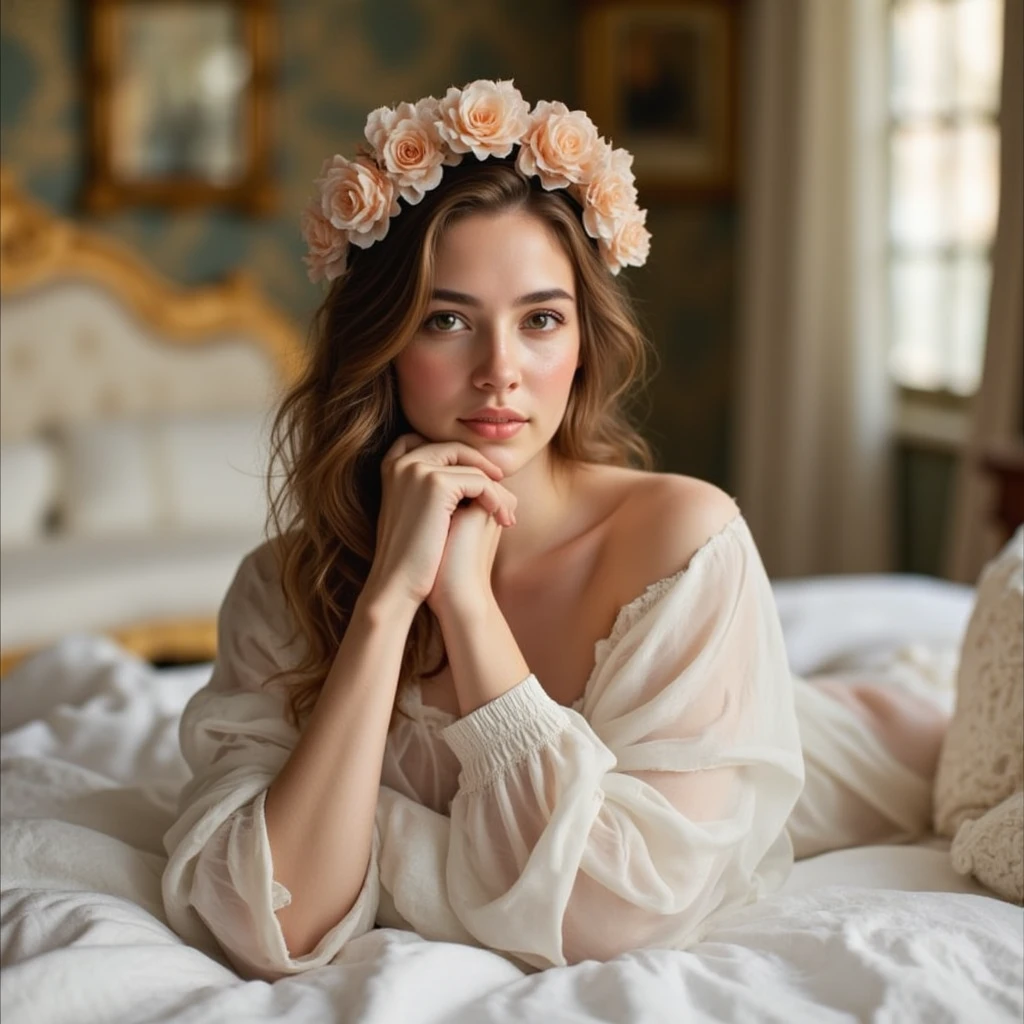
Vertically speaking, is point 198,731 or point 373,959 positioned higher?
point 198,731

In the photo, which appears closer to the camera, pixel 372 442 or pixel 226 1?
pixel 372 442

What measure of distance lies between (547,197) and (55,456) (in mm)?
4028

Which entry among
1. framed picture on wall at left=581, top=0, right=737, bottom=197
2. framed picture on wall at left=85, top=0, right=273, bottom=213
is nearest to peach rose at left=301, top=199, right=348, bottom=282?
framed picture on wall at left=85, top=0, right=273, bottom=213

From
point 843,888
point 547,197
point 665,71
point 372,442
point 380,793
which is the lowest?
point 843,888

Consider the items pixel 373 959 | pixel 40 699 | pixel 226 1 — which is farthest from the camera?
pixel 226 1

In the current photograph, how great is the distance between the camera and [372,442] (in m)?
1.90

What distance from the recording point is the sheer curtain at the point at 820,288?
5152mm

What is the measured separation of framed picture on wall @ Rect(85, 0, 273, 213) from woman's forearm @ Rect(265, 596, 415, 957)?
4.54 m

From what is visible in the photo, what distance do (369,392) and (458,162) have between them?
30 cm

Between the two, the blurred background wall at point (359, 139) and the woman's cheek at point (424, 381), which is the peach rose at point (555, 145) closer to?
the woman's cheek at point (424, 381)

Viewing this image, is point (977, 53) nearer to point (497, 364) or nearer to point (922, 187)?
point (922, 187)

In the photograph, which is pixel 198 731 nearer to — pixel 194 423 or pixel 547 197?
pixel 547 197

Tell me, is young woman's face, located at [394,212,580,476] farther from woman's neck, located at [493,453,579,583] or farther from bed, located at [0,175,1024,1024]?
bed, located at [0,175,1024,1024]

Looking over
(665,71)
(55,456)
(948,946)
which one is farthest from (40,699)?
(665,71)
